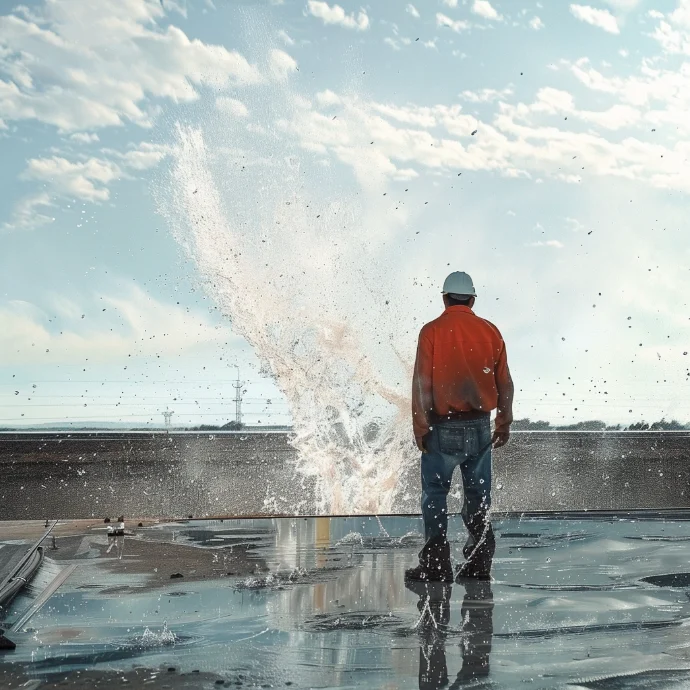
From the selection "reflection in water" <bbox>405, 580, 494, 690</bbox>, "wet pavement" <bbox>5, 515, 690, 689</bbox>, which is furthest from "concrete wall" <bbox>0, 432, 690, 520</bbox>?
"reflection in water" <bbox>405, 580, 494, 690</bbox>

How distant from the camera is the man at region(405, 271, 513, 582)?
7266mm

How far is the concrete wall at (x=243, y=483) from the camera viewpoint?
2438 cm

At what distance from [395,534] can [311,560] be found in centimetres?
179

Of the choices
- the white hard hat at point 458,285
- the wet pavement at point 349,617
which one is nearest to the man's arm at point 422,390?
the white hard hat at point 458,285

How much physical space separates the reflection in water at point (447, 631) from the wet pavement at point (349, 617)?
0.04ft

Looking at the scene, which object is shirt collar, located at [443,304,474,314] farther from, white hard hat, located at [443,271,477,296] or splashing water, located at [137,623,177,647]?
splashing water, located at [137,623,177,647]

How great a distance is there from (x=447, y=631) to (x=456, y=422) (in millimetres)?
2241

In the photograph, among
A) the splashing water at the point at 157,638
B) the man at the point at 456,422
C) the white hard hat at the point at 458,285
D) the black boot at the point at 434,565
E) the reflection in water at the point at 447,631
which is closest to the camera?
the reflection in water at the point at 447,631

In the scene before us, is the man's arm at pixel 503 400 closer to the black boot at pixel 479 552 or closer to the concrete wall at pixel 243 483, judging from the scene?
the black boot at pixel 479 552

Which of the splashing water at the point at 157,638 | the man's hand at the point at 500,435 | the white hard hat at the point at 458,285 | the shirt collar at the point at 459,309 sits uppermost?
the white hard hat at the point at 458,285

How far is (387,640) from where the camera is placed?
505 centimetres

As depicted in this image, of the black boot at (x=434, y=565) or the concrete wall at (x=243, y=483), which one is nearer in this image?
the black boot at (x=434, y=565)

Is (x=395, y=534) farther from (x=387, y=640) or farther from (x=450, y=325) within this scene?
(x=387, y=640)

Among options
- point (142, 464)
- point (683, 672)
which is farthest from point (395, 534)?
point (142, 464)
